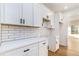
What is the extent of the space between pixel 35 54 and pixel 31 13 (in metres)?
0.76

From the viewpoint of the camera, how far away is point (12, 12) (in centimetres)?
145

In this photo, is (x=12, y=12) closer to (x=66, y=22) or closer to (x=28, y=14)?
(x=28, y=14)

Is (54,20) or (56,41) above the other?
(54,20)

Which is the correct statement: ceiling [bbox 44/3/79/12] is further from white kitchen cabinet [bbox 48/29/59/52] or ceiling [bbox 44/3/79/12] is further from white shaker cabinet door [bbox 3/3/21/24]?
white shaker cabinet door [bbox 3/3/21/24]

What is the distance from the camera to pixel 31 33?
203cm

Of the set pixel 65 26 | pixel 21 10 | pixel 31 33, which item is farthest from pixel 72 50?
pixel 21 10

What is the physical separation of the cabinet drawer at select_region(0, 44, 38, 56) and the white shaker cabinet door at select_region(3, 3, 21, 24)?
453 millimetres

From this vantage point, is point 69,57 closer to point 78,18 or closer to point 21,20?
point 78,18

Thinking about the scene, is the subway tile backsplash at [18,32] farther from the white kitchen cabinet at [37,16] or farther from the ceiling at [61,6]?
the ceiling at [61,6]

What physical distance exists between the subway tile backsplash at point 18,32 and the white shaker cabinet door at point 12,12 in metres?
0.12

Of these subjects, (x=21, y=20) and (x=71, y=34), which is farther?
(x=21, y=20)

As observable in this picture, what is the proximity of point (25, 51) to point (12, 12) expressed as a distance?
0.62 meters

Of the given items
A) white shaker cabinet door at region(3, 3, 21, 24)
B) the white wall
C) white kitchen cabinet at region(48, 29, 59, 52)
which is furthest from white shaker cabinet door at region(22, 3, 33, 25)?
the white wall

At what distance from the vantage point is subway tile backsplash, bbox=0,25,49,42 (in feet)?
4.68
